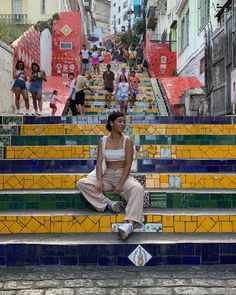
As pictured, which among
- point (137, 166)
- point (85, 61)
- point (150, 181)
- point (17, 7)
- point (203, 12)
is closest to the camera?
point (150, 181)

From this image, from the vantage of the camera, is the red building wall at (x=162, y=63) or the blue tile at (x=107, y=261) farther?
the red building wall at (x=162, y=63)

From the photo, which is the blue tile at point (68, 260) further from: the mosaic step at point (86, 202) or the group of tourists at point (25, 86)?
the group of tourists at point (25, 86)

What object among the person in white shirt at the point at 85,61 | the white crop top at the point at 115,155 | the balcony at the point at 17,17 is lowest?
the white crop top at the point at 115,155

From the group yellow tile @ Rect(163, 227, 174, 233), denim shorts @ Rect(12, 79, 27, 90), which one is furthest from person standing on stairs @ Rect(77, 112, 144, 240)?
denim shorts @ Rect(12, 79, 27, 90)

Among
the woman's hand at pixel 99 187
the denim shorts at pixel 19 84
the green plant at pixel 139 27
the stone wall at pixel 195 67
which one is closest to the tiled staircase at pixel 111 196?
the woman's hand at pixel 99 187

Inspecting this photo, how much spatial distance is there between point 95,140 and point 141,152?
82cm

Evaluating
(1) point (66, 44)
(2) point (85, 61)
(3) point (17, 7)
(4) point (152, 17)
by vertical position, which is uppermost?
(4) point (152, 17)

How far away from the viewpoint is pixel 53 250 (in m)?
3.96

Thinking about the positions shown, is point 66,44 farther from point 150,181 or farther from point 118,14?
Result: point 118,14

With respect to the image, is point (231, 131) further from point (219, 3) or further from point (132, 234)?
point (219, 3)

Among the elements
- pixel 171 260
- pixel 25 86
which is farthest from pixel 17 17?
pixel 171 260

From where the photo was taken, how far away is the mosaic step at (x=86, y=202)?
15.6 feet

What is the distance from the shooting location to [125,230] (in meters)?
4.08

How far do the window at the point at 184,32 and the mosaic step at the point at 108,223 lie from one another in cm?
1514
